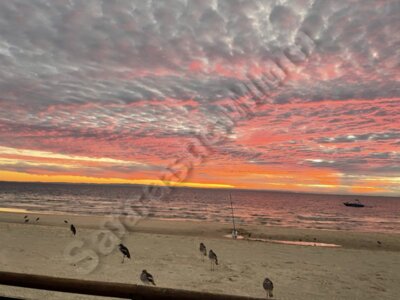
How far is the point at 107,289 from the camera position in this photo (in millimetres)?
2984

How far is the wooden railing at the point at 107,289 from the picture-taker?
282 centimetres

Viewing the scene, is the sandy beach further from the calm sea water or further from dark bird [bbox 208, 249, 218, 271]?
the calm sea water

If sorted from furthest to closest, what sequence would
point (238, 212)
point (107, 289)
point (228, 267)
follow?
1. point (238, 212)
2. point (228, 267)
3. point (107, 289)

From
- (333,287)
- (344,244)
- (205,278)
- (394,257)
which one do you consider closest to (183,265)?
(205,278)

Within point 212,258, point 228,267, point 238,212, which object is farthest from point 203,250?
point 238,212

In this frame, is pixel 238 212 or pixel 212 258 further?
pixel 238 212

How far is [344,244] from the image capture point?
96.3 ft

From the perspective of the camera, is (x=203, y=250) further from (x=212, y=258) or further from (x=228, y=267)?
(x=228, y=267)

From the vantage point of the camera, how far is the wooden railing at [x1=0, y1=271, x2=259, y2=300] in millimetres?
2816

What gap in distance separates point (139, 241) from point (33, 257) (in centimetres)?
757

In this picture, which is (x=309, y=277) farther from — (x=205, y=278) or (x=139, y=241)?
(x=139, y=241)

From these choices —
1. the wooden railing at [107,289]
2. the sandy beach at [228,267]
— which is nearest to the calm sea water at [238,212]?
the sandy beach at [228,267]

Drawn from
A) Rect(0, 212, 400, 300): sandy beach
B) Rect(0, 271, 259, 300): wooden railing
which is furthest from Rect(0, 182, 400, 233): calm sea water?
Rect(0, 271, 259, 300): wooden railing

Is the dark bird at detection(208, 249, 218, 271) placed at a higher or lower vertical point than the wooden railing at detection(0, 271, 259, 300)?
lower
